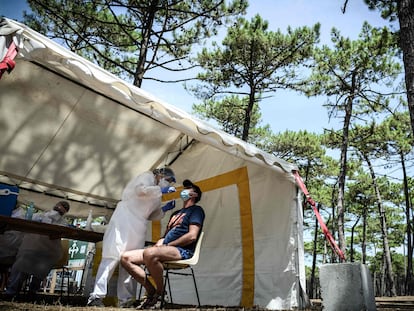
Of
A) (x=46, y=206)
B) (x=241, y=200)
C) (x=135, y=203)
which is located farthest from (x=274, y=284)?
(x=46, y=206)

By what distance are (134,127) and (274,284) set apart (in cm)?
258

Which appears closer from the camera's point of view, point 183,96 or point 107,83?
point 107,83

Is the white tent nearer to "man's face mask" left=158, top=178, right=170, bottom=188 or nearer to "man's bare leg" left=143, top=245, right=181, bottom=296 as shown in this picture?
"man's face mask" left=158, top=178, right=170, bottom=188

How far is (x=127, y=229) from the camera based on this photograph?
301cm

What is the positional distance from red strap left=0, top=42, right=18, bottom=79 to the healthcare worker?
149cm

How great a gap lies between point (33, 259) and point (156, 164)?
226 cm

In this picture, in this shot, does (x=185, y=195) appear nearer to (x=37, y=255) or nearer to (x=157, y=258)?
(x=157, y=258)

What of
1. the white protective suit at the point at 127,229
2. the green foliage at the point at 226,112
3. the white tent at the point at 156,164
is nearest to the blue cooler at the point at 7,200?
the white tent at the point at 156,164

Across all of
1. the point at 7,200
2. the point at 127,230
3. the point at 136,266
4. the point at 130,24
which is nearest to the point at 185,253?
the point at 136,266

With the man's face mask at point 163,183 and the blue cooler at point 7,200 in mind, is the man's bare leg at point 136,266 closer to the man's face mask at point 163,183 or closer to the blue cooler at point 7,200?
the man's face mask at point 163,183

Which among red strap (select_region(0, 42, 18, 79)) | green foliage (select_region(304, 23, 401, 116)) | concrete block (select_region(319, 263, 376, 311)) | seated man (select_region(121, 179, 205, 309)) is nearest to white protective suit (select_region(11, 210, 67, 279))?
seated man (select_region(121, 179, 205, 309))

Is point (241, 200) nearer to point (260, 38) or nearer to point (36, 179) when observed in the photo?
point (36, 179)

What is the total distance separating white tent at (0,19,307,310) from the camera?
3406 millimetres

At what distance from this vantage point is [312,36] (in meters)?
8.00
